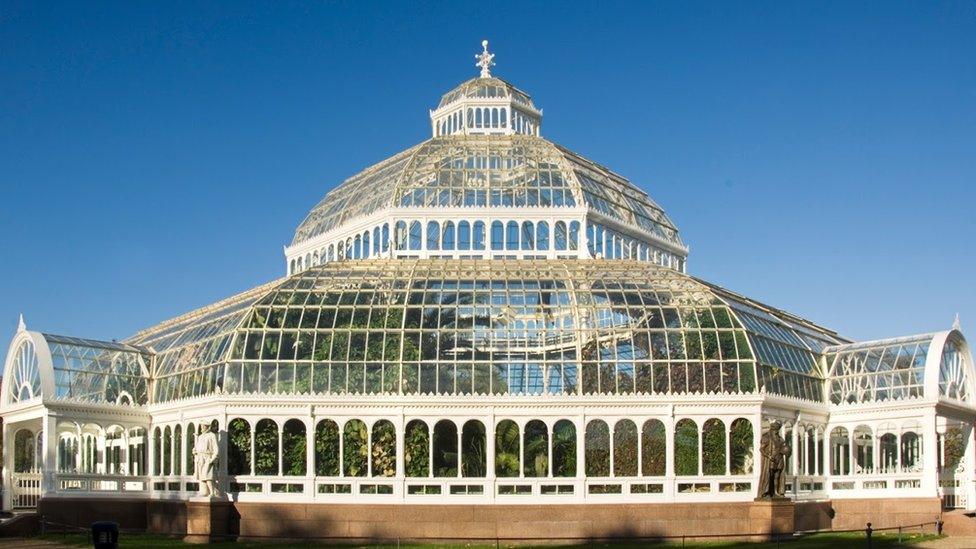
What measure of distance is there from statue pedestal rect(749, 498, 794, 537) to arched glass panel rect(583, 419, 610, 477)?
646cm

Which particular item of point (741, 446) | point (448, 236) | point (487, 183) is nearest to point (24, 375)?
point (448, 236)

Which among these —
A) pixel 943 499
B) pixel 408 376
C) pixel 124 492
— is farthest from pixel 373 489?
pixel 943 499

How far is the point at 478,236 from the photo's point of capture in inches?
2734

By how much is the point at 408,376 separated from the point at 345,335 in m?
3.49

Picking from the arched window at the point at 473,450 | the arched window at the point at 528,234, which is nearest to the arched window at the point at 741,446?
the arched window at the point at 473,450

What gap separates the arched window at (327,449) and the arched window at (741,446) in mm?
17258

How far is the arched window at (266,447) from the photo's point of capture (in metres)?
56.6

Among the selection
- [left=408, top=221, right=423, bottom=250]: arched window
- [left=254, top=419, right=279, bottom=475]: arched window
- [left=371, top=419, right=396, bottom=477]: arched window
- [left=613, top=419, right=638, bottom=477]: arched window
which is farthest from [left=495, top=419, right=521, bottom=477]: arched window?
[left=408, top=221, right=423, bottom=250]: arched window

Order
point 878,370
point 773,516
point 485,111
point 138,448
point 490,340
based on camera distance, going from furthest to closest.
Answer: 1. point 485,111
2. point 138,448
3. point 878,370
4. point 490,340
5. point 773,516

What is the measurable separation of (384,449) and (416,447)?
1.40 metres

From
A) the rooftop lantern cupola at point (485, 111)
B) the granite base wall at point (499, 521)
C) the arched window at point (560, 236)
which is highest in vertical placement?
the rooftop lantern cupola at point (485, 111)

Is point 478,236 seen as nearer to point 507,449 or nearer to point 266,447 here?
point 507,449

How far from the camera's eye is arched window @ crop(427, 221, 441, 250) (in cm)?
6919

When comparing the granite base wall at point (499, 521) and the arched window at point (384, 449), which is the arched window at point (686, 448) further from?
the arched window at point (384, 449)
